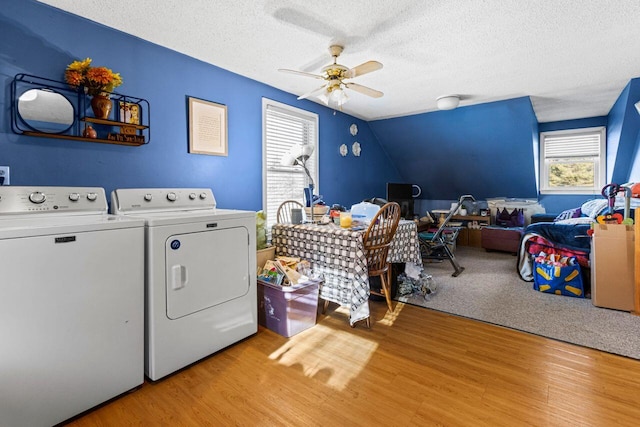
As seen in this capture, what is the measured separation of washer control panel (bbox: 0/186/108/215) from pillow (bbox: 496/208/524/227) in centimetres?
562

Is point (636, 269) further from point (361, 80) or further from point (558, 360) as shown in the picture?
point (361, 80)

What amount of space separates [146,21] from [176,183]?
117cm

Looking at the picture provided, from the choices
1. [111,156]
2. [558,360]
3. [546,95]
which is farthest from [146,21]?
[546,95]

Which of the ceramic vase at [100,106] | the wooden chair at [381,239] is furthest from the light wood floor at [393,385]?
the ceramic vase at [100,106]

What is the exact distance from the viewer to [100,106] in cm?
211

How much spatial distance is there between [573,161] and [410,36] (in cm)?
459

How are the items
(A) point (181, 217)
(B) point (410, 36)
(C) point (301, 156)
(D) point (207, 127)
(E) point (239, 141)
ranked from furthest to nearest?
(E) point (239, 141)
(C) point (301, 156)
(D) point (207, 127)
(B) point (410, 36)
(A) point (181, 217)

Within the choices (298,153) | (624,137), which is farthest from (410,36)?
(624,137)

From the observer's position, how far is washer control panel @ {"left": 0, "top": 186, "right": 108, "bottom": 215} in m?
1.68

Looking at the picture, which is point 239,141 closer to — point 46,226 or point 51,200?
point 51,200

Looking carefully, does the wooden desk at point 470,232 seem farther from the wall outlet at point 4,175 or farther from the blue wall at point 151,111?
the wall outlet at point 4,175

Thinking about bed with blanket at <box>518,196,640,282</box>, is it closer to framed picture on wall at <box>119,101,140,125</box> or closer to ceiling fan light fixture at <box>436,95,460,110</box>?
ceiling fan light fixture at <box>436,95,460,110</box>

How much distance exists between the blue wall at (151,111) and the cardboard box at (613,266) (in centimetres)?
324

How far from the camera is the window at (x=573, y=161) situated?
502cm
